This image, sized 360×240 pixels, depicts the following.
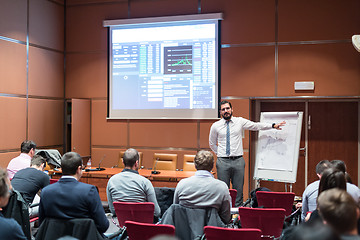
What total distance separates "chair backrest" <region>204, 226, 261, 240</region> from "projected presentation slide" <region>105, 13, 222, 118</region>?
16.3 ft

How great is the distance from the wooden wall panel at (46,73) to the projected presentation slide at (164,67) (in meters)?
1.23

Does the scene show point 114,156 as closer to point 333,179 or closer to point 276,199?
point 276,199

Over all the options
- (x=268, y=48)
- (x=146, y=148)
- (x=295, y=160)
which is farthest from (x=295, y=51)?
(x=146, y=148)

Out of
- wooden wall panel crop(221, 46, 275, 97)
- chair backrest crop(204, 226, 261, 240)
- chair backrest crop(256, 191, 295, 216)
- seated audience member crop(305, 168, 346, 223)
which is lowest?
chair backrest crop(256, 191, 295, 216)

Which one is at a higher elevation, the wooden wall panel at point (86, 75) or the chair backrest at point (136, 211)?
the wooden wall panel at point (86, 75)

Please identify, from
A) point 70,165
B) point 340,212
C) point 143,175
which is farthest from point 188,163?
point 340,212

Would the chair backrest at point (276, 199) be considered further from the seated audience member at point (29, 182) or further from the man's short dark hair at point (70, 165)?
the seated audience member at point (29, 182)

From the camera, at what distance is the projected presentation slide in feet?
25.0

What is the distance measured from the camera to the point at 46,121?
809 centimetres

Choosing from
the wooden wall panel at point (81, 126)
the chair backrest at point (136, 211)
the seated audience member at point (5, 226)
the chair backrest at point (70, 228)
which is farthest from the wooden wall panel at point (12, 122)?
the seated audience member at point (5, 226)

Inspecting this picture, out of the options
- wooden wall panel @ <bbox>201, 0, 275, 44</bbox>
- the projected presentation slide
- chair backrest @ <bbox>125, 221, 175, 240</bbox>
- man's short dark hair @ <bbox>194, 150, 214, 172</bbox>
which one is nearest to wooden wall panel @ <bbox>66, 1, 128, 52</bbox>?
the projected presentation slide

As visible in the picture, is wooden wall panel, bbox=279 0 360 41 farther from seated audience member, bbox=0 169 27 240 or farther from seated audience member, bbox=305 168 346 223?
seated audience member, bbox=0 169 27 240

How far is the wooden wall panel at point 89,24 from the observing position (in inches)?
327

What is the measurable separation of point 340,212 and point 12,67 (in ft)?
22.8
